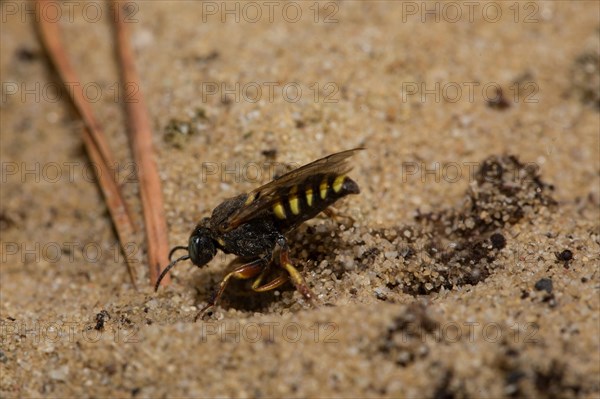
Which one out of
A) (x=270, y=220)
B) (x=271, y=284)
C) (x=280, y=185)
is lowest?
(x=271, y=284)

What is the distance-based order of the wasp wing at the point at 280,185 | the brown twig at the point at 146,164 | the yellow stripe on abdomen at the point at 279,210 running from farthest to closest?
the brown twig at the point at 146,164, the yellow stripe on abdomen at the point at 279,210, the wasp wing at the point at 280,185

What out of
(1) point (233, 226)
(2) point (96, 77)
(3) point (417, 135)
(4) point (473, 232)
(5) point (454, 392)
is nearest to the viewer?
(5) point (454, 392)

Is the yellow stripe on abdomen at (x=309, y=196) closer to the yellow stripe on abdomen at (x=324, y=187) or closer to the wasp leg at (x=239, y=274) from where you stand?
the yellow stripe on abdomen at (x=324, y=187)

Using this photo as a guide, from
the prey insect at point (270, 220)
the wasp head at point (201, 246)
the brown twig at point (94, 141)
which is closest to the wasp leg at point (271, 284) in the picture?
the prey insect at point (270, 220)

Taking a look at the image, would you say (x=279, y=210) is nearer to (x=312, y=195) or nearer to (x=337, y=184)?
(x=312, y=195)

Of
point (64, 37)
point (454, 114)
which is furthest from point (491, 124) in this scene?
point (64, 37)

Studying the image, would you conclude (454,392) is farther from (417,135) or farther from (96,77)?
(96,77)

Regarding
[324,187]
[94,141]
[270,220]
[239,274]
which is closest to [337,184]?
[324,187]
